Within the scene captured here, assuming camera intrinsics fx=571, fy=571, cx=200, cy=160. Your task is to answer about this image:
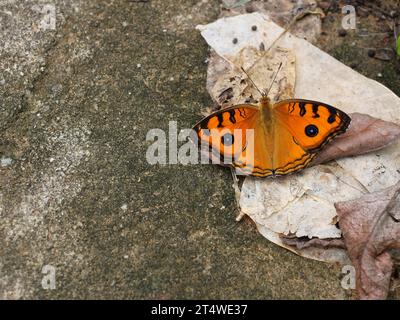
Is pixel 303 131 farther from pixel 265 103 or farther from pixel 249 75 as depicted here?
pixel 249 75

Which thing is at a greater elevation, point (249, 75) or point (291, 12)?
point (291, 12)

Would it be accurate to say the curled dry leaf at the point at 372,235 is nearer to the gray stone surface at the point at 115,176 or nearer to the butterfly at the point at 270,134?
the gray stone surface at the point at 115,176

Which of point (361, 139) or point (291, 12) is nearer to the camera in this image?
point (361, 139)

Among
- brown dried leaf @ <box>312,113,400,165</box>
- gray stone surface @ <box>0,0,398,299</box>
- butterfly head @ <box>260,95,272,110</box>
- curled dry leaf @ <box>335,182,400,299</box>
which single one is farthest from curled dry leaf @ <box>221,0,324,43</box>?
curled dry leaf @ <box>335,182,400,299</box>

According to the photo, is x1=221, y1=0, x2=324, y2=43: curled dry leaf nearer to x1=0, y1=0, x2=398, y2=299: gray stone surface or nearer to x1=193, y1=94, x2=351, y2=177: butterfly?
x1=0, y1=0, x2=398, y2=299: gray stone surface

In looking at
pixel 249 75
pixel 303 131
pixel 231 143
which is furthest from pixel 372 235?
pixel 249 75

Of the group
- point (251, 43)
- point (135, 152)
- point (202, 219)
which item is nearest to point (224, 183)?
point (202, 219)

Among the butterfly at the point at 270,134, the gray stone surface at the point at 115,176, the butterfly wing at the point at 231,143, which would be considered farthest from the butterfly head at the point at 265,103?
the gray stone surface at the point at 115,176
